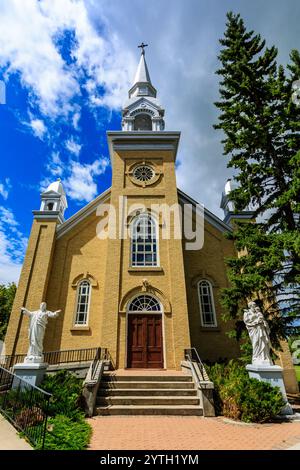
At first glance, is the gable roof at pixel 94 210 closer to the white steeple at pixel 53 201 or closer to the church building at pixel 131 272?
the church building at pixel 131 272

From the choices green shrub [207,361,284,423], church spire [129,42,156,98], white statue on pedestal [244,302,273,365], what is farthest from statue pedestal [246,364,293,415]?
church spire [129,42,156,98]

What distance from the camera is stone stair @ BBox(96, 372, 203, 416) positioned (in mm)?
8164

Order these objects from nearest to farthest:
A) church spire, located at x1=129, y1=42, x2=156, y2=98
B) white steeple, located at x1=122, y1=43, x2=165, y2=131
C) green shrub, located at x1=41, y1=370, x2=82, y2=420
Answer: green shrub, located at x1=41, y1=370, x2=82, y2=420
white steeple, located at x1=122, y1=43, x2=165, y2=131
church spire, located at x1=129, y1=42, x2=156, y2=98

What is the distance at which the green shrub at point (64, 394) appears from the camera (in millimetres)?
7422

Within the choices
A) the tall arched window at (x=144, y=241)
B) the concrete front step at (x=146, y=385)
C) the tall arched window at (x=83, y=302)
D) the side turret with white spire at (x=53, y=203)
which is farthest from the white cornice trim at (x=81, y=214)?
the concrete front step at (x=146, y=385)

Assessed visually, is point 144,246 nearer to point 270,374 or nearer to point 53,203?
point 53,203

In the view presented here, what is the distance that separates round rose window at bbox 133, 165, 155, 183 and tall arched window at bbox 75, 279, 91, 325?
7487mm

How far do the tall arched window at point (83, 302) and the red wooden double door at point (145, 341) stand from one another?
9.10 feet

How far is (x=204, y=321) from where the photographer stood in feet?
47.0

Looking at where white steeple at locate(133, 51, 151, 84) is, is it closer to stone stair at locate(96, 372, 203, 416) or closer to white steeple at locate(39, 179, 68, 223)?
white steeple at locate(39, 179, 68, 223)

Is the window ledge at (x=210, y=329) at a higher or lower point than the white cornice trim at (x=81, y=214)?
lower

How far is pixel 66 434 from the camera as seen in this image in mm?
5883

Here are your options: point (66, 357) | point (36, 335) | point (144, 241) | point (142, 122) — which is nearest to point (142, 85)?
point (142, 122)
